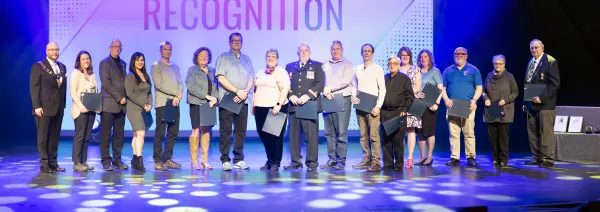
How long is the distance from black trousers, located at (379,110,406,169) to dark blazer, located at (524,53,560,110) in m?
1.72

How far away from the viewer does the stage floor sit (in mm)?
3902

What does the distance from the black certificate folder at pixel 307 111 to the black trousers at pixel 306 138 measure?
7cm

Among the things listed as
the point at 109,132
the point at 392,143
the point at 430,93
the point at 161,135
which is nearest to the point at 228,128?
the point at 161,135

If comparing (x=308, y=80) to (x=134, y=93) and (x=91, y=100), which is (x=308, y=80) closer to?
(x=134, y=93)

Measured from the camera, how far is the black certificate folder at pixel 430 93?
600 cm

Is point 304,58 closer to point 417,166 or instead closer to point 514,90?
point 417,166

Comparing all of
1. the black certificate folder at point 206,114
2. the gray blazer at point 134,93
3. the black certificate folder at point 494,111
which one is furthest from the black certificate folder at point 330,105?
the gray blazer at point 134,93

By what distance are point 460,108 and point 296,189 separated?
8.19 ft

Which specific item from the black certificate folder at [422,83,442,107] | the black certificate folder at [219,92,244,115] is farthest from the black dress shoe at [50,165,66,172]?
the black certificate folder at [422,83,442,107]

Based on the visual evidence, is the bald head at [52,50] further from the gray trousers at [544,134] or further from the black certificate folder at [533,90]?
the gray trousers at [544,134]

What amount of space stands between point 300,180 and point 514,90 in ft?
9.17

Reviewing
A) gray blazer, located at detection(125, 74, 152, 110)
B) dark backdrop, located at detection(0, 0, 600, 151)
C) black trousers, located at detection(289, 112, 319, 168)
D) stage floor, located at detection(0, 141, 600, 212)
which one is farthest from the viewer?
dark backdrop, located at detection(0, 0, 600, 151)

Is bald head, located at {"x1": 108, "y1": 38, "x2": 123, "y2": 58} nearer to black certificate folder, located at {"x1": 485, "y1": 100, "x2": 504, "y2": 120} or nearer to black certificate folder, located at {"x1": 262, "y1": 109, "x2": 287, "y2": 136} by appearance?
black certificate folder, located at {"x1": 262, "y1": 109, "x2": 287, "y2": 136}

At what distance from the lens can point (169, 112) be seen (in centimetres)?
577
